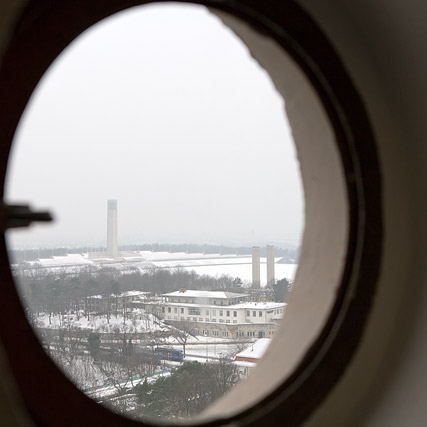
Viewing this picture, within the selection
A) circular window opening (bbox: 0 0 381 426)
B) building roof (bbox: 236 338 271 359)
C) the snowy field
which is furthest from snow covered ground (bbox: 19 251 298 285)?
circular window opening (bbox: 0 0 381 426)

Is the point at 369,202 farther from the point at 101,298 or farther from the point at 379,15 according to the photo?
the point at 101,298

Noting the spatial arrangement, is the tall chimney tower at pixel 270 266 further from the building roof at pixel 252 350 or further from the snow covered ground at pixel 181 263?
the building roof at pixel 252 350

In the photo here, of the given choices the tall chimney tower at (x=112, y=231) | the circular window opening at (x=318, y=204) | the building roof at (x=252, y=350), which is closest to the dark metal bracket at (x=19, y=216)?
the circular window opening at (x=318, y=204)

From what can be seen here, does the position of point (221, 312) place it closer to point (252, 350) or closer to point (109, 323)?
point (252, 350)

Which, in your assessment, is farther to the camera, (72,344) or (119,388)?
(119,388)

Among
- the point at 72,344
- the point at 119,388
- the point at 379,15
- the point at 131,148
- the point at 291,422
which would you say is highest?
the point at 131,148

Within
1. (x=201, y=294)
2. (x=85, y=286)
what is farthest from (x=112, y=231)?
(x=201, y=294)

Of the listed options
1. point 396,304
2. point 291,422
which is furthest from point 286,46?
point 291,422
